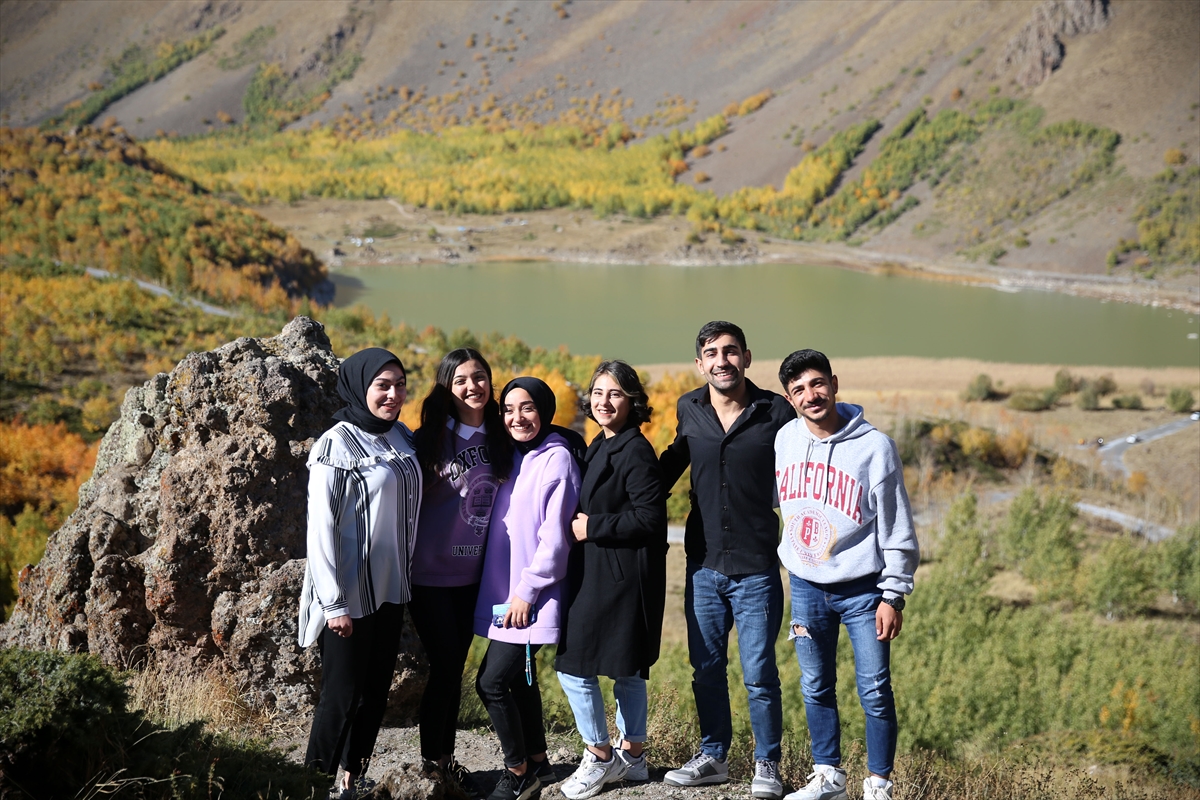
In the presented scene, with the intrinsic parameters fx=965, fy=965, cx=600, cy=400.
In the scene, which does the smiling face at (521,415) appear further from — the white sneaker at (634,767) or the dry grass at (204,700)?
the dry grass at (204,700)

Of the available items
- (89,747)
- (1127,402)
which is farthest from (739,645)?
(1127,402)

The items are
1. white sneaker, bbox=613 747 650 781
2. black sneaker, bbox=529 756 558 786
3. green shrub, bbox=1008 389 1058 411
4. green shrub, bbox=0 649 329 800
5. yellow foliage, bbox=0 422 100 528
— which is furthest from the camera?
green shrub, bbox=1008 389 1058 411

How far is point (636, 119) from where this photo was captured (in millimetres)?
94500

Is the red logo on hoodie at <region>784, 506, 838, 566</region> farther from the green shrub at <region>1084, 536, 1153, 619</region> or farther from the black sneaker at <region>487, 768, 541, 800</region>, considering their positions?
the green shrub at <region>1084, 536, 1153, 619</region>

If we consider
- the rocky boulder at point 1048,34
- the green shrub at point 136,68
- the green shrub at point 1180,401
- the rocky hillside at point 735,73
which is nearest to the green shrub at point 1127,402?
the green shrub at point 1180,401

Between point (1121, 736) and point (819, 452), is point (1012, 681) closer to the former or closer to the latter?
point (1121, 736)

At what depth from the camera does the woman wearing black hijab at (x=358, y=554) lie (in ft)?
11.0

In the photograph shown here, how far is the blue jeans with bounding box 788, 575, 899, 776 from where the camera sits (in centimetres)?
363

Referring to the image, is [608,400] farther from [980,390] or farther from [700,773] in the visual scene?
[980,390]

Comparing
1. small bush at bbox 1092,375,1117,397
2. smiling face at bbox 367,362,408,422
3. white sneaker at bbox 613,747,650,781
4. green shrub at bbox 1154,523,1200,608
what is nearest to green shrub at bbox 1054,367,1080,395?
small bush at bbox 1092,375,1117,397

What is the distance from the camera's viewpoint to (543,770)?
3.79 m

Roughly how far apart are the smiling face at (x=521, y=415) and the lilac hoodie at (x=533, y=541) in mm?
80

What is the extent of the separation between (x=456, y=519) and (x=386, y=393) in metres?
0.55

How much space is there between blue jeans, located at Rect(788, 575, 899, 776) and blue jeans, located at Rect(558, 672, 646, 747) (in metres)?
0.66
